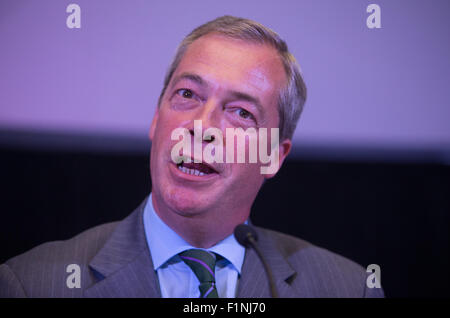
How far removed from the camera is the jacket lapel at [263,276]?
181 cm

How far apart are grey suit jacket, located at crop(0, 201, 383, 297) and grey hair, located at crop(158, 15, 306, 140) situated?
0.54 m

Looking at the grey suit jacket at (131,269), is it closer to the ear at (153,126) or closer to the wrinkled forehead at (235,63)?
the ear at (153,126)

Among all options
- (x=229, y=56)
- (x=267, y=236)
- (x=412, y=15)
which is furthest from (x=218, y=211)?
(x=412, y=15)

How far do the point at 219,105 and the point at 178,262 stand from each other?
643 millimetres

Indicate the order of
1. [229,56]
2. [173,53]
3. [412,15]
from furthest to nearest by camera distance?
[412,15]
[173,53]
[229,56]

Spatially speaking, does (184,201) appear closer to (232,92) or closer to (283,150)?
(232,92)

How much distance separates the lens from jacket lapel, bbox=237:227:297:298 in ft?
5.94

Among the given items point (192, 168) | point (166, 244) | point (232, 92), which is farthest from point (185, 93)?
point (166, 244)

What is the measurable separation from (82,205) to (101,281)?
0.38m

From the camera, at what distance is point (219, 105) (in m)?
1.77

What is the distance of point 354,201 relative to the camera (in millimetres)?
2152

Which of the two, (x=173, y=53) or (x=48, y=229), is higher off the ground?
(x=173, y=53)

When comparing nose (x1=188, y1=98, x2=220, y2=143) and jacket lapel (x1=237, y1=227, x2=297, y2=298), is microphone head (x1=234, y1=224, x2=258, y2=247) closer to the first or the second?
jacket lapel (x1=237, y1=227, x2=297, y2=298)
